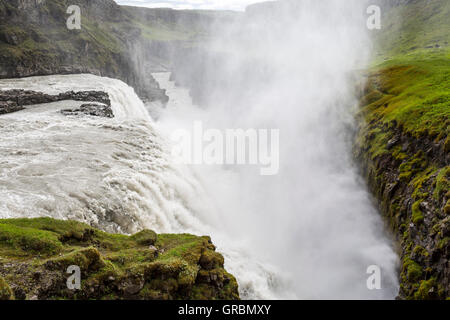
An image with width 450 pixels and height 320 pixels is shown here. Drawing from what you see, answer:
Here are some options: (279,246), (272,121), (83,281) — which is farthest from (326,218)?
(272,121)

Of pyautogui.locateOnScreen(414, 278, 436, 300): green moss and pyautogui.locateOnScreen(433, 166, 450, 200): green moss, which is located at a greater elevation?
pyautogui.locateOnScreen(433, 166, 450, 200): green moss

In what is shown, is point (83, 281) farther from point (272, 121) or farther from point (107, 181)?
point (272, 121)

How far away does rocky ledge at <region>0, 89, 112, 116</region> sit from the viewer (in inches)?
1752

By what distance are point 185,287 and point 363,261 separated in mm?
21901

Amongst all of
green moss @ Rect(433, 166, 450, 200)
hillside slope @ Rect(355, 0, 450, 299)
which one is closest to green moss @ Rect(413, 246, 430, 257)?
hillside slope @ Rect(355, 0, 450, 299)

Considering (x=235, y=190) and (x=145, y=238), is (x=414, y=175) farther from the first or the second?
(x=235, y=190)


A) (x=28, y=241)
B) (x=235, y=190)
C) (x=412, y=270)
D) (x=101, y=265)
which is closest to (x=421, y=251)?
(x=412, y=270)

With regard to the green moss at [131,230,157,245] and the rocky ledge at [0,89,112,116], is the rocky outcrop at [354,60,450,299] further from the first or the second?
the rocky ledge at [0,89,112,116]

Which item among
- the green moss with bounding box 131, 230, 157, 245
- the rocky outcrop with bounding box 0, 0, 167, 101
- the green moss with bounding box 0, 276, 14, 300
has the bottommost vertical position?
the green moss with bounding box 131, 230, 157, 245

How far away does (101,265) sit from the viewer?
39.1 feet

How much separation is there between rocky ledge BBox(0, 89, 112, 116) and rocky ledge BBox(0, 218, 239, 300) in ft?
117

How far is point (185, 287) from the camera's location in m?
12.8

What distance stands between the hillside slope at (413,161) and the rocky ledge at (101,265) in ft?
47.3

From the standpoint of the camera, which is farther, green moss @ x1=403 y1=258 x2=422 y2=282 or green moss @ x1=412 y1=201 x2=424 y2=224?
green moss @ x1=412 y1=201 x2=424 y2=224
